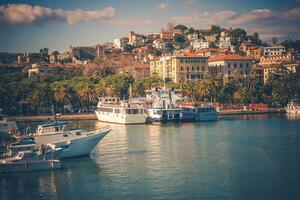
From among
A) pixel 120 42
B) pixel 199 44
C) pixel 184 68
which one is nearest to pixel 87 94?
pixel 184 68

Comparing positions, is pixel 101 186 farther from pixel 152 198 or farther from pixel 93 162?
pixel 93 162

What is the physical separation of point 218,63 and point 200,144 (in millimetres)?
73662

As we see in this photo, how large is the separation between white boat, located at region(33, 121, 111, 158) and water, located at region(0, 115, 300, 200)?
741 millimetres

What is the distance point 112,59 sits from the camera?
15012cm

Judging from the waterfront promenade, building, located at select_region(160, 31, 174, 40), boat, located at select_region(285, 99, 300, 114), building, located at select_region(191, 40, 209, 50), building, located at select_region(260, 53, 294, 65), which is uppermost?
building, located at select_region(160, 31, 174, 40)

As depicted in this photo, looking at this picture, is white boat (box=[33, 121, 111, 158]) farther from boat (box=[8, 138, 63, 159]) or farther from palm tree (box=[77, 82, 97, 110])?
palm tree (box=[77, 82, 97, 110])

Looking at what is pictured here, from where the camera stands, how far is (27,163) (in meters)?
35.6

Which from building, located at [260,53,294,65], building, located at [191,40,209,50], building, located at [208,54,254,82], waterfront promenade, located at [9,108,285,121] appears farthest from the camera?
building, located at [191,40,209,50]

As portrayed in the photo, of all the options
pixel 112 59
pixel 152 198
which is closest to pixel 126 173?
pixel 152 198

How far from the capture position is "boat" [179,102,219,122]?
7650 cm

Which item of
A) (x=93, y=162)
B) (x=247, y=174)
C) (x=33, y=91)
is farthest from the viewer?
(x=33, y=91)

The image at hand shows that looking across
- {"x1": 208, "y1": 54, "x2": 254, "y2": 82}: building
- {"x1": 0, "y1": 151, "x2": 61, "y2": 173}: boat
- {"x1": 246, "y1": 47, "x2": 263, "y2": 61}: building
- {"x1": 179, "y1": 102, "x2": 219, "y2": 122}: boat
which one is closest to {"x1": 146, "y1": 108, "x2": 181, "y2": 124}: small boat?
{"x1": 179, "y1": 102, "x2": 219, "y2": 122}: boat

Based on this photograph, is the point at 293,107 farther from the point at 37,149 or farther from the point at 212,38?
the point at 212,38

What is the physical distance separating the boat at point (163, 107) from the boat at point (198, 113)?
4.07 ft
